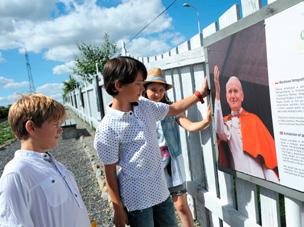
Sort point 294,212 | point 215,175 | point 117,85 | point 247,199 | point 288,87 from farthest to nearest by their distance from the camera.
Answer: point 215,175
point 247,199
point 117,85
point 294,212
point 288,87

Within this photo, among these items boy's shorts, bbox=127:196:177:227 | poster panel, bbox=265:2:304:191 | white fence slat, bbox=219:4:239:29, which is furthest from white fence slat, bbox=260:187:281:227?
white fence slat, bbox=219:4:239:29

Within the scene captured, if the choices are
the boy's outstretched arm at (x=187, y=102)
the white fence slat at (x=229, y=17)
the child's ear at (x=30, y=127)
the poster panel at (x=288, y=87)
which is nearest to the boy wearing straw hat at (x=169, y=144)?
the boy's outstretched arm at (x=187, y=102)

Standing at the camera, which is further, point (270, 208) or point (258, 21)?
point (270, 208)

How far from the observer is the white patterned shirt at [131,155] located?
2.27 meters

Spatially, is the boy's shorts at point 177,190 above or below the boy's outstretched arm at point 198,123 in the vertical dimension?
below

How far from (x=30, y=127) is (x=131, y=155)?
790 millimetres

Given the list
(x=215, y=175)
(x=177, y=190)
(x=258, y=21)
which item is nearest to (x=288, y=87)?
(x=258, y=21)

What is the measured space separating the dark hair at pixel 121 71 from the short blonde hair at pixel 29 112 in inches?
22.5

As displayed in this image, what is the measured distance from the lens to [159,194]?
2.37 m

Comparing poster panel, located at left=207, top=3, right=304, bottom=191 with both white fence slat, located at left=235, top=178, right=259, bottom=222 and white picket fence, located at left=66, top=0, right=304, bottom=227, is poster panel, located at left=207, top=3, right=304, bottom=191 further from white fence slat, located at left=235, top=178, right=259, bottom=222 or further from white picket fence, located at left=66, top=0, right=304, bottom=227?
white fence slat, located at left=235, top=178, right=259, bottom=222

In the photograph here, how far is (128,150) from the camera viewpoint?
2.32 metres

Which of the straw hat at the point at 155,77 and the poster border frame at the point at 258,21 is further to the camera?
the straw hat at the point at 155,77

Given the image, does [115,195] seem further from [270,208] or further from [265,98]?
[265,98]

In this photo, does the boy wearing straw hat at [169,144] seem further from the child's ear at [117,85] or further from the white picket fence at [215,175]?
the child's ear at [117,85]
